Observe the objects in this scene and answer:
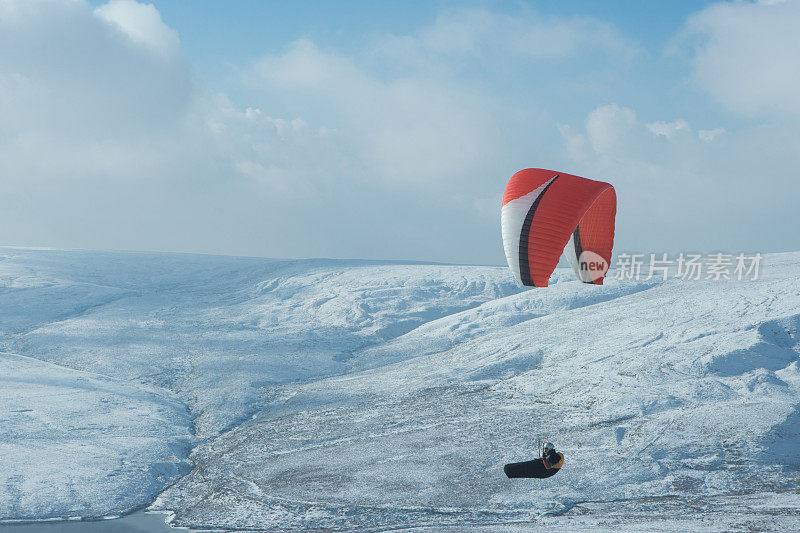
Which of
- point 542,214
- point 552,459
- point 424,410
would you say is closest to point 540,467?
point 552,459

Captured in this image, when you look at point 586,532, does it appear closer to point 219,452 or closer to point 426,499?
point 426,499

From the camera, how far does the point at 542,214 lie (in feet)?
48.1

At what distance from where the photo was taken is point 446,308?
47.2m

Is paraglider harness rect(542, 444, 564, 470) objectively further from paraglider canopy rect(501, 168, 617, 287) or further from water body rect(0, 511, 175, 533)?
water body rect(0, 511, 175, 533)

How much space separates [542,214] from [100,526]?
15.3m

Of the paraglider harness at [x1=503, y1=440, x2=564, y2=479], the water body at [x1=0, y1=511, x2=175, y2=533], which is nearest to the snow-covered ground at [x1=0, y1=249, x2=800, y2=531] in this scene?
the water body at [x1=0, y1=511, x2=175, y2=533]

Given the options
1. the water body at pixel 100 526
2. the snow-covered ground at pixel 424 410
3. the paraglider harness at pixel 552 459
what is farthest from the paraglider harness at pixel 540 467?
the water body at pixel 100 526

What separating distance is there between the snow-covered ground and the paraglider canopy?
279 inches

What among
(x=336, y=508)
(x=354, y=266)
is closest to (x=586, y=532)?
(x=336, y=508)

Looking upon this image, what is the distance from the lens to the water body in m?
18.1

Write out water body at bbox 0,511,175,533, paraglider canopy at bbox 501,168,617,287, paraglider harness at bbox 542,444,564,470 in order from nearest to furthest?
paraglider harness at bbox 542,444,564,470, paraglider canopy at bbox 501,168,617,287, water body at bbox 0,511,175,533

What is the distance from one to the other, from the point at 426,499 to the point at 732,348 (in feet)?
50.6

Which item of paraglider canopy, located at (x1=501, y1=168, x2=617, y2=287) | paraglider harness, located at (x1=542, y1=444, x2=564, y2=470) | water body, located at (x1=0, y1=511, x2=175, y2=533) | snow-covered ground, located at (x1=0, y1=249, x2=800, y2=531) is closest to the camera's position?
paraglider harness, located at (x1=542, y1=444, x2=564, y2=470)

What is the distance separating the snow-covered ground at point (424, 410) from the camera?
1903 centimetres
